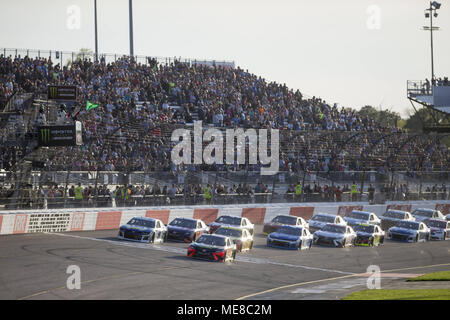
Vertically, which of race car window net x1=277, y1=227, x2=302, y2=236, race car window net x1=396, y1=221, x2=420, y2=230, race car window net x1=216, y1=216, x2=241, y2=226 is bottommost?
race car window net x1=396, y1=221, x2=420, y2=230

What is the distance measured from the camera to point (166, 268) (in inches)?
918

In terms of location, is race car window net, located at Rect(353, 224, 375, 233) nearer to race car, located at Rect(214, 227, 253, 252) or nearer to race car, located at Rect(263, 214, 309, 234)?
race car, located at Rect(263, 214, 309, 234)

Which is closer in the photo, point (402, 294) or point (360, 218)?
point (402, 294)

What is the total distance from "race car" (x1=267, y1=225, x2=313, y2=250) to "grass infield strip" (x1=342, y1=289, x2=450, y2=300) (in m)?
10.2

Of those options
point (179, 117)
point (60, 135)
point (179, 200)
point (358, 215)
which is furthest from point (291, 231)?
point (179, 117)

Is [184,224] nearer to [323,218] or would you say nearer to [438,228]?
[323,218]

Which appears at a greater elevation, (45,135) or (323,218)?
(45,135)

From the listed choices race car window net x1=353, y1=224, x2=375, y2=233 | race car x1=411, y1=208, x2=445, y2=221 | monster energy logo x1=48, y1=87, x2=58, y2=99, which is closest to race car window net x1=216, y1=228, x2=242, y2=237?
race car window net x1=353, y1=224, x2=375, y2=233

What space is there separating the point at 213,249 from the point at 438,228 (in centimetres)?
1855

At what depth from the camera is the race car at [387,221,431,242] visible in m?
37.4

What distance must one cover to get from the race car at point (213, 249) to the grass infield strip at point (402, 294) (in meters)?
6.59

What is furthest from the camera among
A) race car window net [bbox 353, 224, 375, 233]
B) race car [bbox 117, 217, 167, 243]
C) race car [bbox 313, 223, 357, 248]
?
race car window net [bbox 353, 224, 375, 233]

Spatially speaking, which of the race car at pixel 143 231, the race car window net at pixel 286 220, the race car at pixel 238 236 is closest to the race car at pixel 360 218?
the race car window net at pixel 286 220
